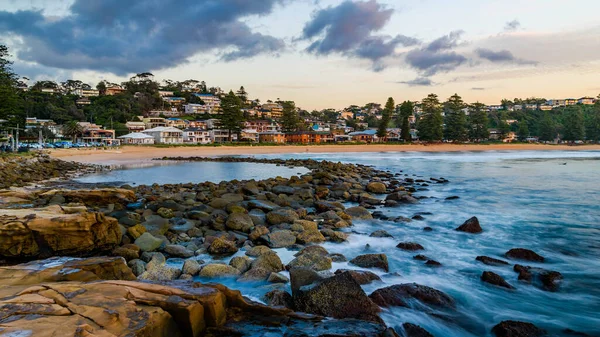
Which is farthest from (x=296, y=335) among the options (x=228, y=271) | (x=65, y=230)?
(x=65, y=230)

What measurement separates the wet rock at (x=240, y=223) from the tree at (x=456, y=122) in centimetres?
8040

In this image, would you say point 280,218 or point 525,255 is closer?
point 525,255

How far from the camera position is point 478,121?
8425 centimetres

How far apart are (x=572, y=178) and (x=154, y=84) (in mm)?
149463

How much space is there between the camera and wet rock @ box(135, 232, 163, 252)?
24.4 feet

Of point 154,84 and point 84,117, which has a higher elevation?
point 154,84

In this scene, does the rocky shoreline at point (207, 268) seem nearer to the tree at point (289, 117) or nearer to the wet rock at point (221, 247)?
the wet rock at point (221, 247)

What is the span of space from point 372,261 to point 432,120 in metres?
78.7

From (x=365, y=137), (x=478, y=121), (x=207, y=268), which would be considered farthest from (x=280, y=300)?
(x=478, y=121)

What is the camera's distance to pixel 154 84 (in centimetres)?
14675

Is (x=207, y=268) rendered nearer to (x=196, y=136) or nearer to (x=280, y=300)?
(x=280, y=300)

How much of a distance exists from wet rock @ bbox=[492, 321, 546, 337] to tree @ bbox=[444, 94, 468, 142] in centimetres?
8278

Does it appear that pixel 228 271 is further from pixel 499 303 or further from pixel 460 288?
pixel 499 303

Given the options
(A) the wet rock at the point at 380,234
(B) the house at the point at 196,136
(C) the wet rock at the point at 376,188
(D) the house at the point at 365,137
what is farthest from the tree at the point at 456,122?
(A) the wet rock at the point at 380,234
